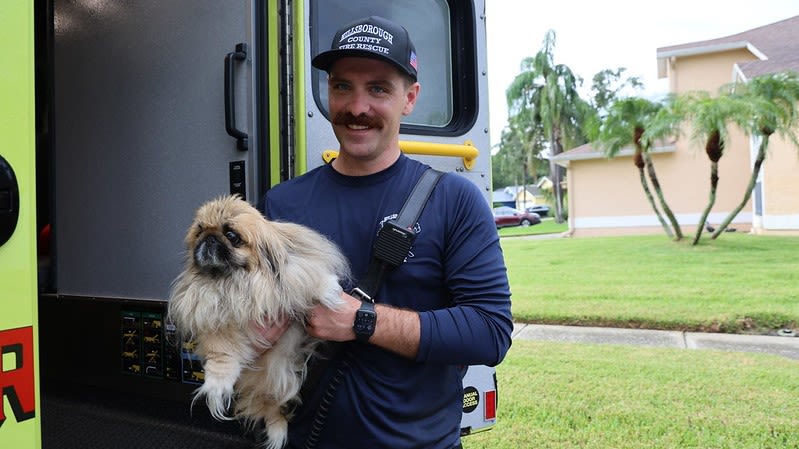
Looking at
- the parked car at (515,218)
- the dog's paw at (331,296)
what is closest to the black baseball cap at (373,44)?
the dog's paw at (331,296)

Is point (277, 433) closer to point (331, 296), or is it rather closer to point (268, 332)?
point (268, 332)

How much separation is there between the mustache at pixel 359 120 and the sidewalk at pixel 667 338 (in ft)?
21.2

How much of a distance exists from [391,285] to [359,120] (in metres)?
0.49

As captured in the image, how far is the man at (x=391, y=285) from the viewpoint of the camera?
68.1 inches

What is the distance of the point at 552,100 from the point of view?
43.0 metres

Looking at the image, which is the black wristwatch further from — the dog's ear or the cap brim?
the cap brim

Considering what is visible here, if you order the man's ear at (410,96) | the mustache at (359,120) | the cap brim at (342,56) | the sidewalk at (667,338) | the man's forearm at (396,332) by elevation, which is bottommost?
the sidewalk at (667,338)

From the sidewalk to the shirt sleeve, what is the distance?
6.26m

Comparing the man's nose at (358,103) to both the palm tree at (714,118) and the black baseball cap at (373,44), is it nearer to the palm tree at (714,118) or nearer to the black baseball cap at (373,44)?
the black baseball cap at (373,44)

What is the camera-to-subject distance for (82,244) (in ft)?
10.6

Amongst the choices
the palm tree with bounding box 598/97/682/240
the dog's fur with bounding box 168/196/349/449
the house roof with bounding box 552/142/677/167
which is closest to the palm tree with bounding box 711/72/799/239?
the palm tree with bounding box 598/97/682/240

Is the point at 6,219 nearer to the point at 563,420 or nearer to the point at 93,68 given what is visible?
the point at 93,68

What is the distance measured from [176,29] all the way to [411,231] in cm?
167

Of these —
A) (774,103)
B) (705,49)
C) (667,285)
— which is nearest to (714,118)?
(774,103)
